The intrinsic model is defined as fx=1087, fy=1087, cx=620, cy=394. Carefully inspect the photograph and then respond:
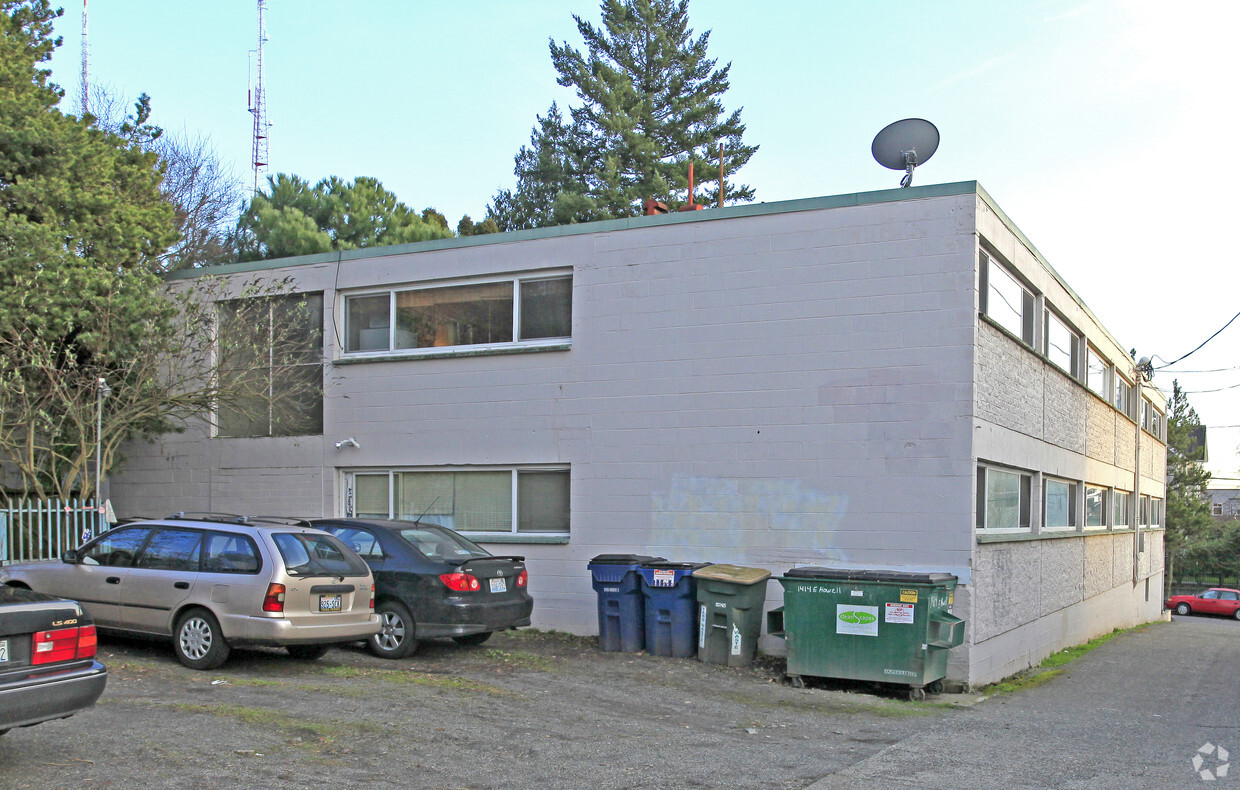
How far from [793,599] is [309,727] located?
4958mm

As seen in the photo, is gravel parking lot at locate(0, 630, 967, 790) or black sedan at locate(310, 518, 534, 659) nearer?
gravel parking lot at locate(0, 630, 967, 790)

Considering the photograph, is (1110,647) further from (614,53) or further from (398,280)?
(614,53)

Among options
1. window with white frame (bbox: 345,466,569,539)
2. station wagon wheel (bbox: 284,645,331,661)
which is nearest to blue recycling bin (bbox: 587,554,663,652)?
window with white frame (bbox: 345,466,569,539)

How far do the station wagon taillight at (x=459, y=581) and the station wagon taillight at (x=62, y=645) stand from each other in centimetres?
454

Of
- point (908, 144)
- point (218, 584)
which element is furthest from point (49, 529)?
point (908, 144)

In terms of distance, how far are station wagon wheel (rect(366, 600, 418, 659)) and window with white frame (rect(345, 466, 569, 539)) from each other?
2.67m

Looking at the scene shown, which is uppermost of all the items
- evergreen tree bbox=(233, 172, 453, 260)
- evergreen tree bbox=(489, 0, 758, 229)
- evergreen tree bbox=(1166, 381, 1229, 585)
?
evergreen tree bbox=(489, 0, 758, 229)

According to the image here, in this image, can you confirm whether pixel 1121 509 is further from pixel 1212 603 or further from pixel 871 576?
Answer: pixel 1212 603

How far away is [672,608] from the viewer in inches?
453

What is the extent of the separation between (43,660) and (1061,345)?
15.0 metres

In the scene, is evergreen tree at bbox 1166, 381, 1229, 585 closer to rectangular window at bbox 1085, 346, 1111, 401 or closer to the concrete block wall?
rectangular window at bbox 1085, 346, 1111, 401

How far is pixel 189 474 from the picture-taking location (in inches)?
603

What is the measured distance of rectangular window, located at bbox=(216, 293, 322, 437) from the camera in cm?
1464

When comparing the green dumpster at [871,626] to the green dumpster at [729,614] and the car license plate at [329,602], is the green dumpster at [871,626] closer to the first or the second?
the green dumpster at [729,614]
